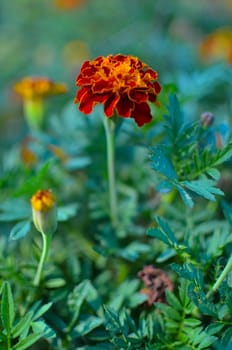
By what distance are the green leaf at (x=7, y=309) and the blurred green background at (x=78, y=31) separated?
1.33 m

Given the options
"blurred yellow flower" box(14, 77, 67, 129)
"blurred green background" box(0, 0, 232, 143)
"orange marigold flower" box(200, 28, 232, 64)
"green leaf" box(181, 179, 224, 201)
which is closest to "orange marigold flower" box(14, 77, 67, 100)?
"blurred yellow flower" box(14, 77, 67, 129)

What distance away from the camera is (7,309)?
637 mm

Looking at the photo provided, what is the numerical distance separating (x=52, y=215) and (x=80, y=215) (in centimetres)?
35

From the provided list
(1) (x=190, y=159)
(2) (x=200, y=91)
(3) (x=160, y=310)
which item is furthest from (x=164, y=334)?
(2) (x=200, y=91)

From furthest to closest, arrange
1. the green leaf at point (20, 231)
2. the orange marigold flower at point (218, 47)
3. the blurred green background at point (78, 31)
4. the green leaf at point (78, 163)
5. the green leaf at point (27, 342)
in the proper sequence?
the blurred green background at point (78, 31) < the orange marigold flower at point (218, 47) < the green leaf at point (78, 163) < the green leaf at point (20, 231) < the green leaf at point (27, 342)

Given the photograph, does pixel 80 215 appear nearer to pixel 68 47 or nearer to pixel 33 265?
pixel 33 265

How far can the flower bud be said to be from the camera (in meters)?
0.69

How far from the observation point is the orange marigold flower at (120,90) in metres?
0.69

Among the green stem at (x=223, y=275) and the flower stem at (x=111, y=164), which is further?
the flower stem at (x=111, y=164)

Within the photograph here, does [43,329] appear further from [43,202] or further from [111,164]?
[111,164]

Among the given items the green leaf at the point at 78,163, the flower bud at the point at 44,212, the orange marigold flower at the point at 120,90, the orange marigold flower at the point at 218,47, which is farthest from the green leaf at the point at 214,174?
the orange marigold flower at the point at 218,47

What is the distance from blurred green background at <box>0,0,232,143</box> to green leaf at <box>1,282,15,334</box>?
4.38 feet

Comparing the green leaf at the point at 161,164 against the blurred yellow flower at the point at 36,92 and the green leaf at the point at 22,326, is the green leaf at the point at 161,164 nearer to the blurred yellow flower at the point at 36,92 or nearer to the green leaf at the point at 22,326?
the green leaf at the point at 22,326

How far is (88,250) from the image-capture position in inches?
37.3
